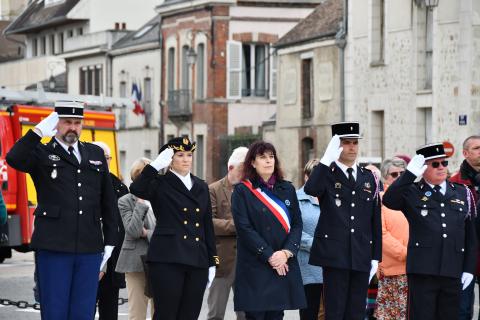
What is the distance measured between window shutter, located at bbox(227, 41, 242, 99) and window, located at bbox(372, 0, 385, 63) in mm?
15709

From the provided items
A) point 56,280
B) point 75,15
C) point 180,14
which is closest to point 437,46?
point 180,14

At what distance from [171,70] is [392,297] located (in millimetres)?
45760

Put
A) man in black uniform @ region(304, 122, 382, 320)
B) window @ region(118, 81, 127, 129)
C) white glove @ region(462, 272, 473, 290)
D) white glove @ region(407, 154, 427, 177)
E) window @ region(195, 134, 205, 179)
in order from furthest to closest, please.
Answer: window @ region(118, 81, 127, 129) → window @ region(195, 134, 205, 179) → white glove @ region(462, 272, 473, 290) → man in black uniform @ region(304, 122, 382, 320) → white glove @ region(407, 154, 427, 177)

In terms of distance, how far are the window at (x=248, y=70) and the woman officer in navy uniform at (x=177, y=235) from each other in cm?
4452

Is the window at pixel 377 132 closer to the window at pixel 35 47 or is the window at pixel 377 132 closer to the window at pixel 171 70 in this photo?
the window at pixel 171 70

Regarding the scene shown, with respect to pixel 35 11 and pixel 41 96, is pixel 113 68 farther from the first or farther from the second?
pixel 41 96

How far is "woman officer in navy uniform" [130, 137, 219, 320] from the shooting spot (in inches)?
496

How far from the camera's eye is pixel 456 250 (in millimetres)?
13094

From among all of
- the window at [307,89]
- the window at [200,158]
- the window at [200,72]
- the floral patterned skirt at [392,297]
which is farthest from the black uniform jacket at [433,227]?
the window at [200,72]

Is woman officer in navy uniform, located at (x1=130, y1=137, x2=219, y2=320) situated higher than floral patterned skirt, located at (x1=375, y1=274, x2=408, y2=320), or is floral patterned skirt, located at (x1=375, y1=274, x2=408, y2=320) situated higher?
woman officer in navy uniform, located at (x1=130, y1=137, x2=219, y2=320)

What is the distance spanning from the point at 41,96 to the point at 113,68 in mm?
38421

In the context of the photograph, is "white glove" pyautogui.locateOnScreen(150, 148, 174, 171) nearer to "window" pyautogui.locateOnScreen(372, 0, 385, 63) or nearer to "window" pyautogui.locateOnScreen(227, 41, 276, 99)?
"window" pyautogui.locateOnScreen(372, 0, 385, 63)

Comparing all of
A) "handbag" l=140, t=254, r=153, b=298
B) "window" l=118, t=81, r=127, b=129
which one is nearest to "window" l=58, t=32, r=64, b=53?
"window" l=118, t=81, r=127, b=129

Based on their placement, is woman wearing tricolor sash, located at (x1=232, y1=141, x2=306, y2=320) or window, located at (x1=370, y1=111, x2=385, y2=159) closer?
woman wearing tricolor sash, located at (x1=232, y1=141, x2=306, y2=320)
